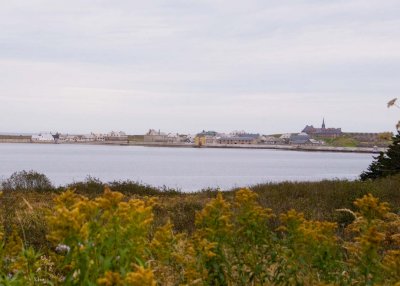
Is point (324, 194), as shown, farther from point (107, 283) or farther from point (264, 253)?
point (107, 283)

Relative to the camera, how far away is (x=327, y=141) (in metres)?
154

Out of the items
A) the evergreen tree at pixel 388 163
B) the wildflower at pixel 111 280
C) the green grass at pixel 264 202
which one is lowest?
the green grass at pixel 264 202

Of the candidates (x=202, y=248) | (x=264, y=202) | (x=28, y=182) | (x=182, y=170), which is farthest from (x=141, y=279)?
(x=182, y=170)

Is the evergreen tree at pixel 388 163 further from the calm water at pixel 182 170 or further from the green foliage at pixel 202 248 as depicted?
the green foliage at pixel 202 248

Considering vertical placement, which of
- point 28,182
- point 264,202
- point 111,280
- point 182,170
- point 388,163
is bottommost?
point 182,170

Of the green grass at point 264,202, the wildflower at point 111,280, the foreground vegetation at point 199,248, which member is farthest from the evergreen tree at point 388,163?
the wildflower at point 111,280

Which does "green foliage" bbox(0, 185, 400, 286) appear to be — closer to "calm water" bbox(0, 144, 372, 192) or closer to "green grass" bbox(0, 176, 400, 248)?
"green grass" bbox(0, 176, 400, 248)

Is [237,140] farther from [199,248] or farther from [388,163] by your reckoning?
[199,248]

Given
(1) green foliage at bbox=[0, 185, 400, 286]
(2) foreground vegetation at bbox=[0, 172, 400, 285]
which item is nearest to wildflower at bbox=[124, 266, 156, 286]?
(2) foreground vegetation at bbox=[0, 172, 400, 285]

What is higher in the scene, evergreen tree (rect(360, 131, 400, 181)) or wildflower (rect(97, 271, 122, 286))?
wildflower (rect(97, 271, 122, 286))

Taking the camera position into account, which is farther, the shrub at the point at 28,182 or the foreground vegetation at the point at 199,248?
the shrub at the point at 28,182

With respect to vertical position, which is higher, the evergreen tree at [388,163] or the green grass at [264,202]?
the evergreen tree at [388,163]

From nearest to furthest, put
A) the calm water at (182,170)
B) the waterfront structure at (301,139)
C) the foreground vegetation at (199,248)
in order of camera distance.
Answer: the foreground vegetation at (199,248) → the calm water at (182,170) → the waterfront structure at (301,139)

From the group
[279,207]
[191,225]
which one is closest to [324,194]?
[279,207]
